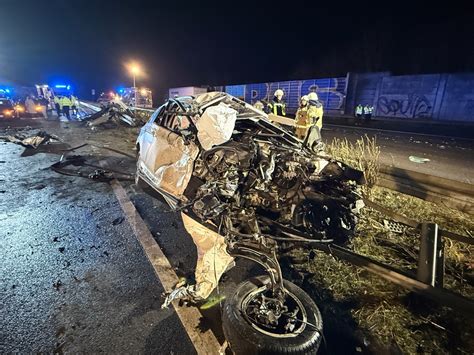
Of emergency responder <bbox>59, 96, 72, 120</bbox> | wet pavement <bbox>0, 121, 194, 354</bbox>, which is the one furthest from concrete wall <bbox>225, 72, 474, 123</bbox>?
emergency responder <bbox>59, 96, 72, 120</bbox>

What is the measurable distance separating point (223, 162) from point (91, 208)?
2857 millimetres

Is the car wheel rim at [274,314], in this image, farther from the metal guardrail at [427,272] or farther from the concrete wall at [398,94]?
the concrete wall at [398,94]

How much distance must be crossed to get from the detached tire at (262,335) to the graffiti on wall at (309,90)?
61.1 feet

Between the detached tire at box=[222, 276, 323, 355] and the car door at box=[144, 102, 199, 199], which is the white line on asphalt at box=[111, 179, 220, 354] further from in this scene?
the car door at box=[144, 102, 199, 199]

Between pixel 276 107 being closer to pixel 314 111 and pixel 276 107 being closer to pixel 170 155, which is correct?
pixel 314 111

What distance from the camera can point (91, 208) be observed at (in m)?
4.36

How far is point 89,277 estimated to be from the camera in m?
2.74

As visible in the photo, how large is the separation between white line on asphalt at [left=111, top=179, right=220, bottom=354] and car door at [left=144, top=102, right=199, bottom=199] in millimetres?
691

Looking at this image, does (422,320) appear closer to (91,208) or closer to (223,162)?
(223,162)

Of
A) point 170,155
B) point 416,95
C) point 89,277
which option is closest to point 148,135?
point 170,155

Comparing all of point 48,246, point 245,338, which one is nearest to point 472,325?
point 245,338

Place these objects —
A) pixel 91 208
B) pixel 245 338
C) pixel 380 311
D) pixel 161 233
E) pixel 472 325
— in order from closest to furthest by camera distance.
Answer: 1. pixel 245 338
2. pixel 472 325
3. pixel 380 311
4. pixel 161 233
5. pixel 91 208

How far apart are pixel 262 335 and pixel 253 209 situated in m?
1.13

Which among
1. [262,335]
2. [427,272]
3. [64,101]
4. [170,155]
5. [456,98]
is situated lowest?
[262,335]
